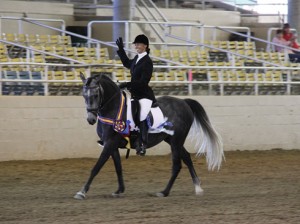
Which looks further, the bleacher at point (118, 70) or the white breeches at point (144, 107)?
the bleacher at point (118, 70)

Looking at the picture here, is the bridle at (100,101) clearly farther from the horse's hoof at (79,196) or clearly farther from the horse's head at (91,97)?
the horse's hoof at (79,196)

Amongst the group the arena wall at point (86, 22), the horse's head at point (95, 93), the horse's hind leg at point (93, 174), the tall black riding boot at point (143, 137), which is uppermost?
the arena wall at point (86, 22)

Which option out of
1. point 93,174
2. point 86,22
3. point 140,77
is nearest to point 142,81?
point 140,77

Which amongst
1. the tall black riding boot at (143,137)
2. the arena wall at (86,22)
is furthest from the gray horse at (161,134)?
the arena wall at (86,22)

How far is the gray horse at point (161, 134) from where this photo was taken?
9.40 metres

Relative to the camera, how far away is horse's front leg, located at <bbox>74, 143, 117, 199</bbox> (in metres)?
9.50

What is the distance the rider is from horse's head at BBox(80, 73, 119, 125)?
278 millimetres

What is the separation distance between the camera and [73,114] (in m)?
14.3

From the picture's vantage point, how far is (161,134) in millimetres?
10320

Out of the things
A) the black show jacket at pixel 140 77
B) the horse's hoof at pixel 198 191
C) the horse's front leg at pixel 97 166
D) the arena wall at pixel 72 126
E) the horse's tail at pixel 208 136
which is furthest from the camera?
the arena wall at pixel 72 126

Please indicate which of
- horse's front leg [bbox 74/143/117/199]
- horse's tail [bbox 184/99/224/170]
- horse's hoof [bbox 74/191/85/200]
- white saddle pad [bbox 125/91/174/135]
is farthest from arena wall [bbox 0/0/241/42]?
horse's hoof [bbox 74/191/85/200]

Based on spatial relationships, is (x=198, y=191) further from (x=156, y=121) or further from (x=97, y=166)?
(x=97, y=166)

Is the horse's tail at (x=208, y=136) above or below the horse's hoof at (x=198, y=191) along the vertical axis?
above

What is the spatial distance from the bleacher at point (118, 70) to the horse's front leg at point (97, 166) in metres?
4.56
